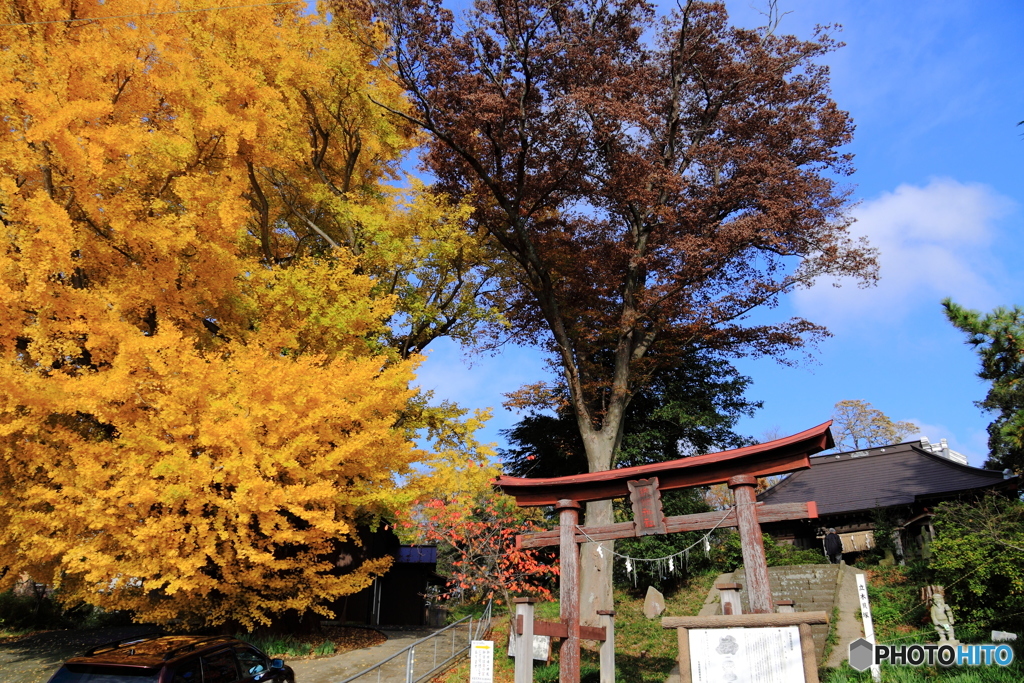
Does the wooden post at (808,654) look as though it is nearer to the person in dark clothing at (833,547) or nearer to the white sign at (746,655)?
the white sign at (746,655)

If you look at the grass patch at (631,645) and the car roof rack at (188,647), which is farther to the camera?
the grass patch at (631,645)

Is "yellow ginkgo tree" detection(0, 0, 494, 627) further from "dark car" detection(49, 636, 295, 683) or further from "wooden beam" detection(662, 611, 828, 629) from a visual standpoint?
"wooden beam" detection(662, 611, 828, 629)

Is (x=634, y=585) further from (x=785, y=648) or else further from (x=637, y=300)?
(x=785, y=648)

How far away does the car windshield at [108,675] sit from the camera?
232 inches

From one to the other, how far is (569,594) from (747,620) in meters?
2.66

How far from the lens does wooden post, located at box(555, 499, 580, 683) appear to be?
8859mm

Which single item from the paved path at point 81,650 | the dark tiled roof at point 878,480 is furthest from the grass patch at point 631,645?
the dark tiled roof at point 878,480

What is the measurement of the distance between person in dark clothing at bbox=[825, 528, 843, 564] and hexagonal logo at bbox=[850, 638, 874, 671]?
1090 cm

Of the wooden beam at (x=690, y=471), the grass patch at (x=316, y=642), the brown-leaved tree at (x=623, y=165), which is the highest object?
the brown-leaved tree at (x=623, y=165)

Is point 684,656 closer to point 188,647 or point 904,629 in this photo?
point 188,647

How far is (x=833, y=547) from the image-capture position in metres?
19.6

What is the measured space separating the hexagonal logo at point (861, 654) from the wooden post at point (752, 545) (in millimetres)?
2337

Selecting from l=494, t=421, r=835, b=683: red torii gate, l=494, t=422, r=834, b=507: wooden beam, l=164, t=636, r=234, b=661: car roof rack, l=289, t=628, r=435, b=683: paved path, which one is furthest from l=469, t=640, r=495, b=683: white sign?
l=164, t=636, r=234, b=661: car roof rack

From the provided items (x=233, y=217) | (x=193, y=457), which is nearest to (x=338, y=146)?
(x=233, y=217)
